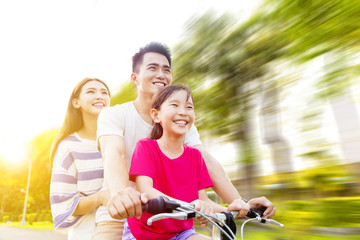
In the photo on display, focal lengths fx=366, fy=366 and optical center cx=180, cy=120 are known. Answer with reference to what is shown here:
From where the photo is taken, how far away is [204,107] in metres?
4.55

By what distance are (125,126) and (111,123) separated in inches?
5.0

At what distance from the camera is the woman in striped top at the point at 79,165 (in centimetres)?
246

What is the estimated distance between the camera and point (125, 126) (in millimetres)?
2199

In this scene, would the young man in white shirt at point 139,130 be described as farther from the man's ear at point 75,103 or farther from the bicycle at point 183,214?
the man's ear at point 75,103

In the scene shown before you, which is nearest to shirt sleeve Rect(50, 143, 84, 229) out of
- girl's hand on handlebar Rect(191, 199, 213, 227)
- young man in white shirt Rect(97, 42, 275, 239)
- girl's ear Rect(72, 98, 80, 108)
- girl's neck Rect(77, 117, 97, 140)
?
→ girl's neck Rect(77, 117, 97, 140)

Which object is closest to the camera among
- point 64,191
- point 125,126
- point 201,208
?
point 201,208

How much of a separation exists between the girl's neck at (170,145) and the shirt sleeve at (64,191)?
925mm

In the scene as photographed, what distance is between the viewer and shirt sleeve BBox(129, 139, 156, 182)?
1720mm

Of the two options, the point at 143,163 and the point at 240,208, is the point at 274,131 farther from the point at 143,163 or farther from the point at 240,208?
the point at 143,163

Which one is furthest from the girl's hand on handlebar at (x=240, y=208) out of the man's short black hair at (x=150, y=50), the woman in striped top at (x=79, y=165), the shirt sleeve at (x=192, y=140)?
the man's short black hair at (x=150, y=50)

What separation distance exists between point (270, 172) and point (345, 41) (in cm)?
141

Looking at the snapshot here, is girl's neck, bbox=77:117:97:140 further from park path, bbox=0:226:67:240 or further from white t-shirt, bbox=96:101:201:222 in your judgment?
park path, bbox=0:226:67:240

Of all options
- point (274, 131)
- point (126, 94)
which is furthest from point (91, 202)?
point (126, 94)

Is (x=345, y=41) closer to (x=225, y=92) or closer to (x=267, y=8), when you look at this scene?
(x=267, y=8)
